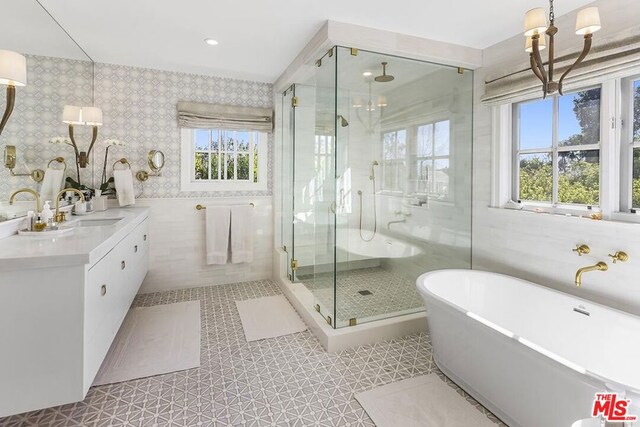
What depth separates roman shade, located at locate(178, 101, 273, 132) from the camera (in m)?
3.58

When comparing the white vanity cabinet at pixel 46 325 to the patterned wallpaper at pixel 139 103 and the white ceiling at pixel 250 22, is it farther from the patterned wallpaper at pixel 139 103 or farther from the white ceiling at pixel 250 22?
the white ceiling at pixel 250 22

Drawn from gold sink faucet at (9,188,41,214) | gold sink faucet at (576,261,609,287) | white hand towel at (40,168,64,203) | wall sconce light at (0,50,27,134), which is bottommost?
gold sink faucet at (576,261,609,287)

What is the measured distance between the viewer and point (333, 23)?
2381mm

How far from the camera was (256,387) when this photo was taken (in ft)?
6.65

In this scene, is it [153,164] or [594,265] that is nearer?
[594,265]

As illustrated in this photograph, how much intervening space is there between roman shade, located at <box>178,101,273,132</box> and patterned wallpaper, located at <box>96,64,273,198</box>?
4.0 inches

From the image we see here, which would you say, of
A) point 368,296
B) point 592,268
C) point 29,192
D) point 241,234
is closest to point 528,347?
point 592,268

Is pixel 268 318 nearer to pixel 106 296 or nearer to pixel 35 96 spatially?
pixel 106 296

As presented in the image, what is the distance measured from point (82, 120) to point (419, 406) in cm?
346

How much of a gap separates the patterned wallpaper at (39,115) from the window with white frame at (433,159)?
9.65 ft

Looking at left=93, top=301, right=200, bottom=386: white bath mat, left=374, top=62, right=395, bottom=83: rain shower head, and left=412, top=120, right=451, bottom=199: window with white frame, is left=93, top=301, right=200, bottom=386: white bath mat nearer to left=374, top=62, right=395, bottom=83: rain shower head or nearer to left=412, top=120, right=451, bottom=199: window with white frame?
left=412, top=120, right=451, bottom=199: window with white frame

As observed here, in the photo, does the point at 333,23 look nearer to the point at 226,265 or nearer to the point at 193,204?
the point at 193,204

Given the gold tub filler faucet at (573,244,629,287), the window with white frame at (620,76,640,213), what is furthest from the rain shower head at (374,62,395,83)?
the gold tub filler faucet at (573,244,629,287)

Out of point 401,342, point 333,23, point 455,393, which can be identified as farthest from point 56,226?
point 455,393
